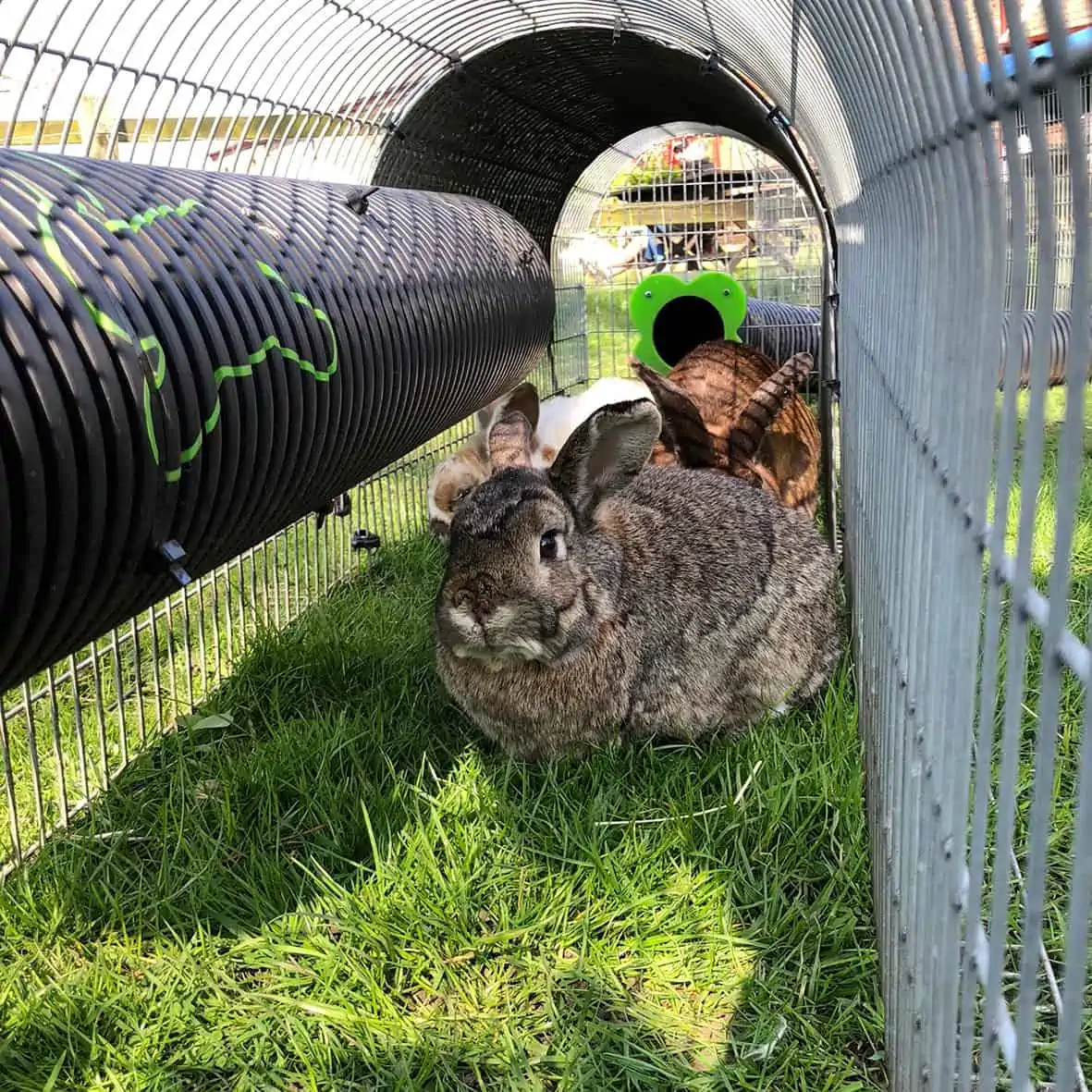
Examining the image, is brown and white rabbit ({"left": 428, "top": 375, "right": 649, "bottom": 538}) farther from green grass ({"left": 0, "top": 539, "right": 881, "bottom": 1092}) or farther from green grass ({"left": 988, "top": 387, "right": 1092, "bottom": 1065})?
green grass ({"left": 988, "top": 387, "right": 1092, "bottom": 1065})

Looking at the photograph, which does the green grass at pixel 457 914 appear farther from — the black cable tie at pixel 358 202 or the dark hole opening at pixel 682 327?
the dark hole opening at pixel 682 327

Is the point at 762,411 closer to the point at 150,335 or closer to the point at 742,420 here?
the point at 742,420

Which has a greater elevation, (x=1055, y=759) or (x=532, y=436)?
(x=532, y=436)

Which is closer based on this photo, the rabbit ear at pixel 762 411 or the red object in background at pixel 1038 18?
the red object in background at pixel 1038 18

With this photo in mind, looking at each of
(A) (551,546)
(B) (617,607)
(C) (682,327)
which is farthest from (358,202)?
(C) (682,327)

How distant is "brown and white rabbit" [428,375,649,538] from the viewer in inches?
173

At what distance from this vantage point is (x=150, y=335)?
5.91 feet

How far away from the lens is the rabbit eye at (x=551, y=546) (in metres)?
3.12

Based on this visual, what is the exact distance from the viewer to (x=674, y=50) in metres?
4.79

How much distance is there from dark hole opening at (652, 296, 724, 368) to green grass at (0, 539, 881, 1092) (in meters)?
4.61

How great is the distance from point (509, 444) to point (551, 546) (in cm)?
93

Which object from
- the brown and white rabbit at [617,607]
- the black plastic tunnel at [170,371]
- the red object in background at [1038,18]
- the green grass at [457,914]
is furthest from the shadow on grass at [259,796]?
the red object in background at [1038,18]

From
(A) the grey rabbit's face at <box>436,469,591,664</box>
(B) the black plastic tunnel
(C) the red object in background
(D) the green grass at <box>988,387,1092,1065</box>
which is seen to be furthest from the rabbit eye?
(C) the red object in background

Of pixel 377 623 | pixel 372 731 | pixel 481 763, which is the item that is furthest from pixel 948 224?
pixel 377 623
